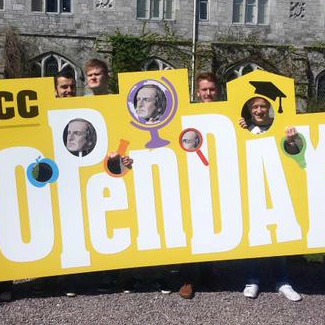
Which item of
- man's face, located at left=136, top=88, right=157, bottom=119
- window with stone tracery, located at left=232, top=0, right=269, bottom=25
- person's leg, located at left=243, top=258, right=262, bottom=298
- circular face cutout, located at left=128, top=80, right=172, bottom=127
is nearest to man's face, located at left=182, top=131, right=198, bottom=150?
circular face cutout, located at left=128, top=80, right=172, bottom=127

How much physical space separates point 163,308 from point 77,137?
1.48m

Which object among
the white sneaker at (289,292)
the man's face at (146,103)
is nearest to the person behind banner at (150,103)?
the man's face at (146,103)

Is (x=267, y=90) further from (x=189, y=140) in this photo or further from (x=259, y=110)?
(x=189, y=140)

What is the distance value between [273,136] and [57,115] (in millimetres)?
1695

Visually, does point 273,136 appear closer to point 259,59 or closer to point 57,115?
point 57,115

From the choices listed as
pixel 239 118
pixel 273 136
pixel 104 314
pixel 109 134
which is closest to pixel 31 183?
pixel 109 134

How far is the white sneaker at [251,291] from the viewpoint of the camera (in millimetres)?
3525

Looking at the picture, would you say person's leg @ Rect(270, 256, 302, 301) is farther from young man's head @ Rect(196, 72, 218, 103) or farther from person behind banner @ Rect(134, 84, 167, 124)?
person behind banner @ Rect(134, 84, 167, 124)

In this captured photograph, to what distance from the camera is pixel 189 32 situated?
674 inches

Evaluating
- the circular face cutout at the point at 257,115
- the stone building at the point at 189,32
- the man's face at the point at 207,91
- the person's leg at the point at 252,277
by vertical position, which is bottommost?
the person's leg at the point at 252,277

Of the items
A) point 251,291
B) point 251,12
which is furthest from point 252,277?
point 251,12

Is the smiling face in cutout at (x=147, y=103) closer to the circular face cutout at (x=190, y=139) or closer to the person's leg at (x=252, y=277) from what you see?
the circular face cutout at (x=190, y=139)

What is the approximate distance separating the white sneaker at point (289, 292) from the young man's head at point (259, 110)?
137 cm

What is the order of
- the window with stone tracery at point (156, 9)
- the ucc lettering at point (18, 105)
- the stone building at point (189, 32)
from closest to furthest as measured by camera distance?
the ucc lettering at point (18, 105)
the stone building at point (189, 32)
the window with stone tracery at point (156, 9)
